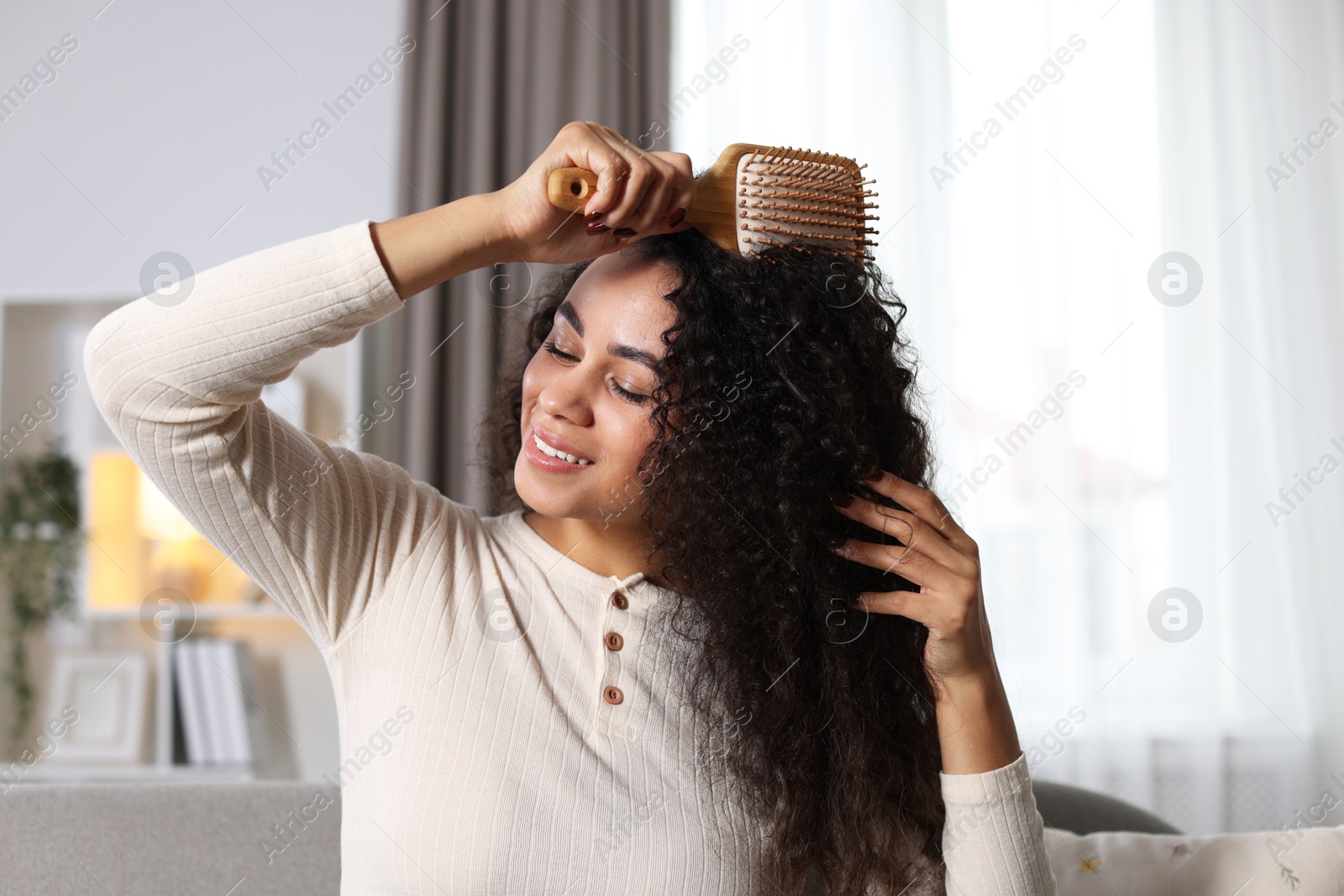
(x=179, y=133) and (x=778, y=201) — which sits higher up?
(x=179, y=133)

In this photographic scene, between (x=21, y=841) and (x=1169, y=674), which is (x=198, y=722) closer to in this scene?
Answer: (x=21, y=841)

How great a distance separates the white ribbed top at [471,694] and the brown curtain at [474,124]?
1.25 meters

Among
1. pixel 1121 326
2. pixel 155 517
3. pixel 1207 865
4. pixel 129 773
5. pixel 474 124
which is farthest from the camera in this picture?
pixel 1121 326

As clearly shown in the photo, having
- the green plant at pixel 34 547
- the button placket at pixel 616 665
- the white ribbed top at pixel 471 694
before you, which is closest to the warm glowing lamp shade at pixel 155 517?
the green plant at pixel 34 547

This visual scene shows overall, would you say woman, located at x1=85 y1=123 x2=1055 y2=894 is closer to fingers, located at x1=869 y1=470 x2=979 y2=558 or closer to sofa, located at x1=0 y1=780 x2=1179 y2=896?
fingers, located at x1=869 y1=470 x2=979 y2=558

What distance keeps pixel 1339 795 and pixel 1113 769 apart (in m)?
0.59

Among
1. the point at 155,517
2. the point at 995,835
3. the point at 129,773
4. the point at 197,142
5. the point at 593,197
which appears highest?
the point at 197,142

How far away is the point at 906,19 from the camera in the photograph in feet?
8.62

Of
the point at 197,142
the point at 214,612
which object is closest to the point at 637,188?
the point at 214,612

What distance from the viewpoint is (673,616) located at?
1133 mm

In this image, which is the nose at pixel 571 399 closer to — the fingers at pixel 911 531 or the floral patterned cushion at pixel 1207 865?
the fingers at pixel 911 531

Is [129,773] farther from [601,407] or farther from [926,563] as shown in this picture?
[926,563]

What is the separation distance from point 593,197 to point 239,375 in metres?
0.34

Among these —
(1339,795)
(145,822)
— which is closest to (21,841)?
(145,822)
